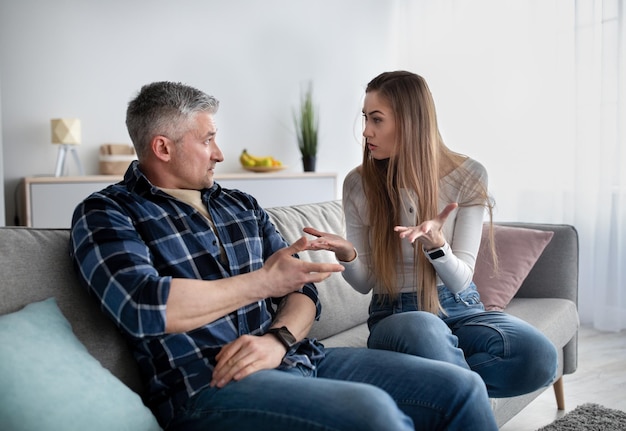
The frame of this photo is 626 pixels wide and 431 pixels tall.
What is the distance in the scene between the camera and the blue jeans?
135 cm

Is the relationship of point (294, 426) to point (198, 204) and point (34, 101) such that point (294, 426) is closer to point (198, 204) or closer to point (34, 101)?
point (198, 204)

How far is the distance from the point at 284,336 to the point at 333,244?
353 mm

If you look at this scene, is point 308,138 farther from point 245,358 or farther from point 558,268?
point 245,358

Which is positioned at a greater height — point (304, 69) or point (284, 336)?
point (304, 69)

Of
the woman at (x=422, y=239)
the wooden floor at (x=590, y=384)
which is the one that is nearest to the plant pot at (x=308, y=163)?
the wooden floor at (x=590, y=384)

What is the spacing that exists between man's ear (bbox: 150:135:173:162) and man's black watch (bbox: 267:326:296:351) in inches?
22.0

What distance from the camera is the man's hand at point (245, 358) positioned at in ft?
5.00

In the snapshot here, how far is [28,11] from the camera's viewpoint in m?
4.51

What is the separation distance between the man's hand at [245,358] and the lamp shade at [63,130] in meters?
3.26

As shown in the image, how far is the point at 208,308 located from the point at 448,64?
4.19 m

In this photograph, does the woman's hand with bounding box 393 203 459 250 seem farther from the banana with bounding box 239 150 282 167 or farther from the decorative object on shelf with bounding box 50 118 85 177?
the banana with bounding box 239 150 282 167

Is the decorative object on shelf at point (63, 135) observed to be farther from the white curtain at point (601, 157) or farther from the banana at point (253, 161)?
the white curtain at point (601, 157)

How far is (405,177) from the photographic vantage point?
213 cm

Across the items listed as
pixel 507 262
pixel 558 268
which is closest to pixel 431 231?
pixel 507 262
